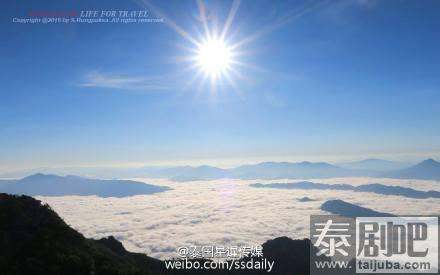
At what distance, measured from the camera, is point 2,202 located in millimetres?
36875

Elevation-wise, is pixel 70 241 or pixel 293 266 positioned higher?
pixel 70 241

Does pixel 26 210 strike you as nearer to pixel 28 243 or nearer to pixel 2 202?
pixel 2 202

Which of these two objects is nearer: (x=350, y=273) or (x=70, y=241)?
(x=70, y=241)

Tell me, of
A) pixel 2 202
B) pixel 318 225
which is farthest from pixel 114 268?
pixel 318 225

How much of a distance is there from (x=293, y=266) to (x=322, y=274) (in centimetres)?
3337

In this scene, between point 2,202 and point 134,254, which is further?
point 134,254

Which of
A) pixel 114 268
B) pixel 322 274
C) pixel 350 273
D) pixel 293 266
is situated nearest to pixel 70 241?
pixel 114 268

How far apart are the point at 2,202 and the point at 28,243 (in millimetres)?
8774

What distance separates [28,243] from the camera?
102 ft

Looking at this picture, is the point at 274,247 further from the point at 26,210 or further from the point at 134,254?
the point at 26,210

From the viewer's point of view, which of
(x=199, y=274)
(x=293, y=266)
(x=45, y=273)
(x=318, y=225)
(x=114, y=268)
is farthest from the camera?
(x=293, y=266)

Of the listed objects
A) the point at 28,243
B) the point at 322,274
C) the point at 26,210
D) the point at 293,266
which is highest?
the point at 26,210

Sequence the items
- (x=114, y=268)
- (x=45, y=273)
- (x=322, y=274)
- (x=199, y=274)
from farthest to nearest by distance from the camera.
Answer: (x=322, y=274), (x=199, y=274), (x=114, y=268), (x=45, y=273)

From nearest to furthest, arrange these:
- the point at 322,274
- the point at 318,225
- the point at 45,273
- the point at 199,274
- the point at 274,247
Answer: the point at 45,273
the point at 318,225
the point at 199,274
the point at 274,247
the point at 322,274
